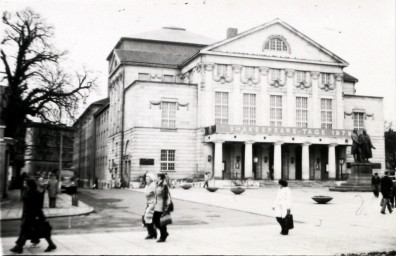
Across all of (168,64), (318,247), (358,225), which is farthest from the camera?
(168,64)

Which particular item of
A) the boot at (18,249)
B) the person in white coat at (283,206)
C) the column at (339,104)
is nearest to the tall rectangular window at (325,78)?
the column at (339,104)

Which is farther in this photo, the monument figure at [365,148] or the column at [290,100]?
the column at [290,100]

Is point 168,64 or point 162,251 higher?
point 168,64

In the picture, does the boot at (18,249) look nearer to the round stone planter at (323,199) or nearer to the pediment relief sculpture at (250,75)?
the round stone planter at (323,199)

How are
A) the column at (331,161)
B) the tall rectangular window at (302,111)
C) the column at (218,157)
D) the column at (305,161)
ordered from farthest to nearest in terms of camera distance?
the tall rectangular window at (302,111) < the column at (331,161) < the column at (305,161) < the column at (218,157)

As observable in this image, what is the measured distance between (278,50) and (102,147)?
104ft

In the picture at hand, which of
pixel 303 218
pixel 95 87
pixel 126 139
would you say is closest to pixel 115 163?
pixel 126 139

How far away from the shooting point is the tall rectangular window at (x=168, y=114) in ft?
167

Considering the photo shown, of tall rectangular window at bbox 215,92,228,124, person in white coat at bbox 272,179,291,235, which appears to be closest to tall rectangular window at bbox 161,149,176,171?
tall rectangular window at bbox 215,92,228,124

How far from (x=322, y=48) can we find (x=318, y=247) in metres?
46.4

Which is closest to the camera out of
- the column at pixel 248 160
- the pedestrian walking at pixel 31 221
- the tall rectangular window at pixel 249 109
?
the pedestrian walking at pixel 31 221

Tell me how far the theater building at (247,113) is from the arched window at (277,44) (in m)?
0.12

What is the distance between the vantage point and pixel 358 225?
1753 centimetres

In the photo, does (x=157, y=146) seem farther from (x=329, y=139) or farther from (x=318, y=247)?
(x=318, y=247)
